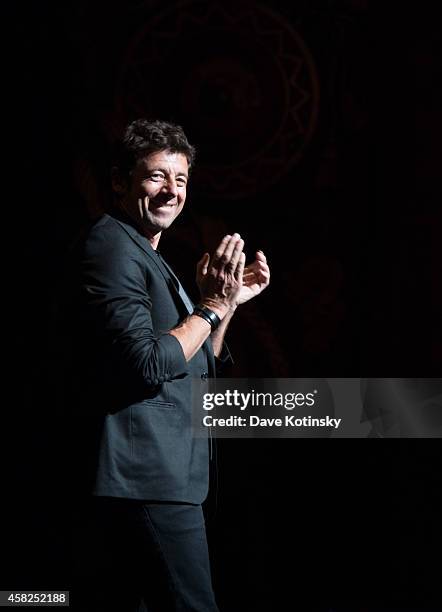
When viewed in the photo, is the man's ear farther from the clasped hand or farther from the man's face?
the clasped hand

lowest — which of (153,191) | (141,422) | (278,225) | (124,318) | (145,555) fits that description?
(145,555)

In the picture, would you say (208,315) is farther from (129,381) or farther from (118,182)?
(118,182)

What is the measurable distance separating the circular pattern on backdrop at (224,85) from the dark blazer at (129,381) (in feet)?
6.07

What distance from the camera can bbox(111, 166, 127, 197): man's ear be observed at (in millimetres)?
1835

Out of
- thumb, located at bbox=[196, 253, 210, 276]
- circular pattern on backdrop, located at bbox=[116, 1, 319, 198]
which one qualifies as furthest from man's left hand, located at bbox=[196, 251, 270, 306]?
circular pattern on backdrop, located at bbox=[116, 1, 319, 198]

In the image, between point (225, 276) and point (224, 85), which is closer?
point (225, 276)

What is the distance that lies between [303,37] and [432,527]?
191cm

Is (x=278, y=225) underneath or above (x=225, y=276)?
above

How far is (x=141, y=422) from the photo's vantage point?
1.65 m

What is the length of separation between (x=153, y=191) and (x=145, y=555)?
71cm

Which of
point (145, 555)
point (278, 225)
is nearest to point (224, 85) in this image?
point (278, 225)

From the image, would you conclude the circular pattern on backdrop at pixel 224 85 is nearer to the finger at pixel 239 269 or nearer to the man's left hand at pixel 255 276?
the man's left hand at pixel 255 276

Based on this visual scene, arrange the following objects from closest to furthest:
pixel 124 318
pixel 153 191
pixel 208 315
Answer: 1. pixel 124 318
2. pixel 208 315
3. pixel 153 191

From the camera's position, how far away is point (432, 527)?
10.3 ft
